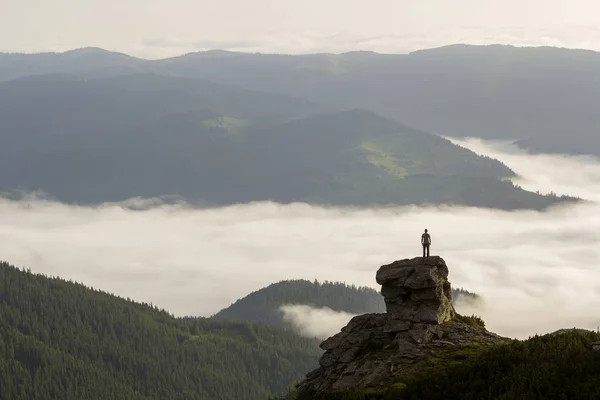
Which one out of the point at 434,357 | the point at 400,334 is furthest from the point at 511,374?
the point at 400,334

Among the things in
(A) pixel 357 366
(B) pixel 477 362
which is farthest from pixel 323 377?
A: (B) pixel 477 362

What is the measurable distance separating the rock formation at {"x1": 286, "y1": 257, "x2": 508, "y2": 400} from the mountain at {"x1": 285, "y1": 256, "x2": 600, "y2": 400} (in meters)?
0.09

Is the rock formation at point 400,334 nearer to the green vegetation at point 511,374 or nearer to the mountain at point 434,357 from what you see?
the mountain at point 434,357

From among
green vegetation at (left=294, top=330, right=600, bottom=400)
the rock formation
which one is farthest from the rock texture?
green vegetation at (left=294, top=330, right=600, bottom=400)

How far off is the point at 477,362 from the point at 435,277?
11065mm

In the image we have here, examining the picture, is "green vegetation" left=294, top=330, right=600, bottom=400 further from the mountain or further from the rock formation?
the rock formation

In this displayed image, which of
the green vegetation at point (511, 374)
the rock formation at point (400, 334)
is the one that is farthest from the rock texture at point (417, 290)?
the green vegetation at point (511, 374)

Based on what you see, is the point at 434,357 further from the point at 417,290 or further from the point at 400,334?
the point at 417,290

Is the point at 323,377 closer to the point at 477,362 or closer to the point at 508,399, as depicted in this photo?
the point at 477,362

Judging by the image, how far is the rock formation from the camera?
242 feet

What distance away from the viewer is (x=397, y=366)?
7262 centimetres

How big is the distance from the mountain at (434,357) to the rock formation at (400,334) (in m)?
0.09

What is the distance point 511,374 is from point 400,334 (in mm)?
14002

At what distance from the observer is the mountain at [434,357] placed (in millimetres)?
63688
